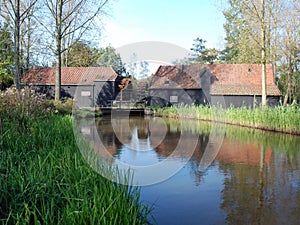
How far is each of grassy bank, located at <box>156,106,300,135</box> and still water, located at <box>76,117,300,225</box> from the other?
2.02 m

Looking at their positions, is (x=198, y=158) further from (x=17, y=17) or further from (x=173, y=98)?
(x=173, y=98)

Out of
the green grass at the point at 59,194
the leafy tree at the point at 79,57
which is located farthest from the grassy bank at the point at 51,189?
the leafy tree at the point at 79,57

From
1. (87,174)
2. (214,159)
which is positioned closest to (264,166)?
(214,159)

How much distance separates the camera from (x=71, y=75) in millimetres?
31609

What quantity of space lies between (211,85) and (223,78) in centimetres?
146

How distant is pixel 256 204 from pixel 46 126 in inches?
168

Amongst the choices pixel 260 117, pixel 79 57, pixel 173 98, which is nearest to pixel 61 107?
pixel 260 117

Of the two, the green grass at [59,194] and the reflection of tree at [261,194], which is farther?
the reflection of tree at [261,194]

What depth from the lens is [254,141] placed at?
416 inches

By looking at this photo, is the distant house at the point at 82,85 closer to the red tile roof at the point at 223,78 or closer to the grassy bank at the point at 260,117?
the red tile roof at the point at 223,78

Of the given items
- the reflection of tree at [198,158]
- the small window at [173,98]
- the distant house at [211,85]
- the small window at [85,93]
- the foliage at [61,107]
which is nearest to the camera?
the reflection of tree at [198,158]

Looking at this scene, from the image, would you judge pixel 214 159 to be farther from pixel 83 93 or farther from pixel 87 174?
pixel 83 93

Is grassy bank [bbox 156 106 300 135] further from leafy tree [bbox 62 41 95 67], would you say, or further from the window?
leafy tree [bbox 62 41 95 67]

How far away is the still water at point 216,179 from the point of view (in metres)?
4.12
